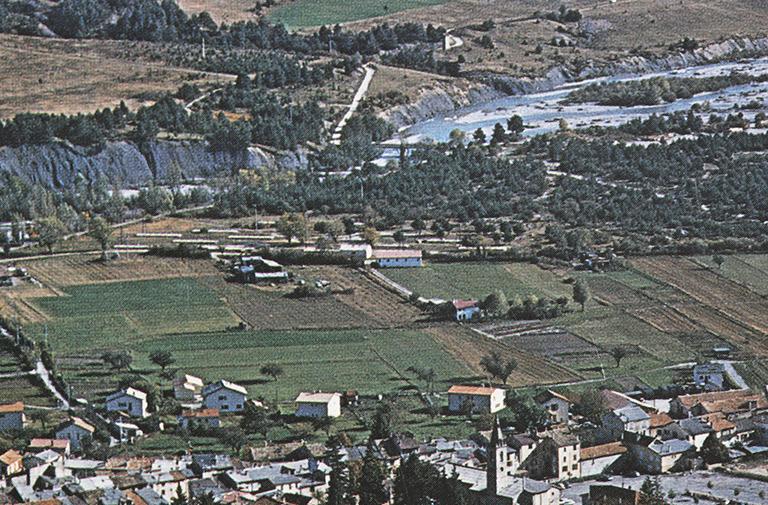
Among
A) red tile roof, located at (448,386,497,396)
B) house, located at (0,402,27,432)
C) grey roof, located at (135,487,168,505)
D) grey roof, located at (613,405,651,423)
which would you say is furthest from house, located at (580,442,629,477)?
house, located at (0,402,27,432)

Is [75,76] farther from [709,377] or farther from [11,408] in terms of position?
[709,377]

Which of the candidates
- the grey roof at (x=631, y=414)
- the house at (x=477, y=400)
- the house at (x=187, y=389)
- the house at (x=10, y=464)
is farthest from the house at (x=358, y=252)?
the house at (x=10, y=464)

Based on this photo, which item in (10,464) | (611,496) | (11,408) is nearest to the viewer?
(611,496)

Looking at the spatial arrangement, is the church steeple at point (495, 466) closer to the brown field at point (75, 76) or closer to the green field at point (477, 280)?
the green field at point (477, 280)

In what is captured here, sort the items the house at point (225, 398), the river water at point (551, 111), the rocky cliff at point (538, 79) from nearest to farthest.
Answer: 1. the house at point (225, 398)
2. the river water at point (551, 111)
3. the rocky cliff at point (538, 79)

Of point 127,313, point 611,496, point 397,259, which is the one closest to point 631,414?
point 611,496

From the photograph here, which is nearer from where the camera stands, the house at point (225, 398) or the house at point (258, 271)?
the house at point (225, 398)

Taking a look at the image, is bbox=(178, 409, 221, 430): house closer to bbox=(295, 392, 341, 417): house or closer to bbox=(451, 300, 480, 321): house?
bbox=(295, 392, 341, 417): house

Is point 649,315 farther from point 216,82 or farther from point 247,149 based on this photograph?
point 216,82
